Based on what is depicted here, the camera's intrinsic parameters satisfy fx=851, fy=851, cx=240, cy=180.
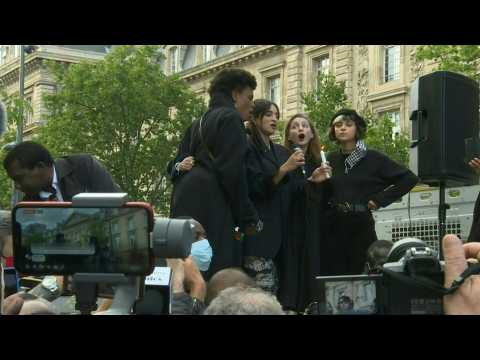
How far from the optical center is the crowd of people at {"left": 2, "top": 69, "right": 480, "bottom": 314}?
490 centimetres

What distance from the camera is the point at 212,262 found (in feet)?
17.1

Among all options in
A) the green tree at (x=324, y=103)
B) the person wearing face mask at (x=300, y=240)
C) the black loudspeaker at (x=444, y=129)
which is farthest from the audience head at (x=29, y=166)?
the green tree at (x=324, y=103)

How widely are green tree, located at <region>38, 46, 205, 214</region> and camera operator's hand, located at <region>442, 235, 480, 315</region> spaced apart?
34932mm

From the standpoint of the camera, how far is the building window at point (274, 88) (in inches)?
1812

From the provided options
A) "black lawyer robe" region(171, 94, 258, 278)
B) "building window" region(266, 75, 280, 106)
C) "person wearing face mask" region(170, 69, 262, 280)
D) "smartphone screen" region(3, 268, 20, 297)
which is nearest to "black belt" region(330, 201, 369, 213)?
"person wearing face mask" region(170, 69, 262, 280)

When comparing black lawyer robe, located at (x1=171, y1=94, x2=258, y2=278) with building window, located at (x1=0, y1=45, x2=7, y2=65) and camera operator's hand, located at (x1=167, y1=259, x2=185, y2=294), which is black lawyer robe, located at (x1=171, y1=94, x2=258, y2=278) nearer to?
camera operator's hand, located at (x1=167, y1=259, x2=185, y2=294)

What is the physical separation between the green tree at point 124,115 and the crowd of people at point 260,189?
31.2 metres

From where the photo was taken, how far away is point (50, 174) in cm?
473

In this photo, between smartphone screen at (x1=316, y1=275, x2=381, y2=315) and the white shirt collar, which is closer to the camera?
smartphone screen at (x1=316, y1=275, x2=381, y2=315)

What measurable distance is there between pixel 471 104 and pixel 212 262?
258cm

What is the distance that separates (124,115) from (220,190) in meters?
32.9

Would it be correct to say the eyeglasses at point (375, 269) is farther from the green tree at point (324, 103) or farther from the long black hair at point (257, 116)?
the green tree at point (324, 103)
